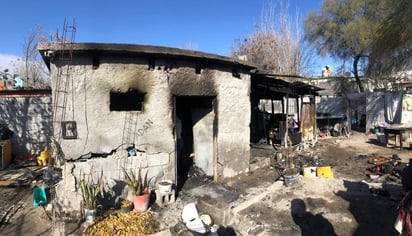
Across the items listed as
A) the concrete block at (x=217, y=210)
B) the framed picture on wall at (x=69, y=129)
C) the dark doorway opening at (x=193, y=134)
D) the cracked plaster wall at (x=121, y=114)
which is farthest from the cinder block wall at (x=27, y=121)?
the concrete block at (x=217, y=210)

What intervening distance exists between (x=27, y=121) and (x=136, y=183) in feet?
26.5

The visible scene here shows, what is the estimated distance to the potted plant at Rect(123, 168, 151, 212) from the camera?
5336 mm

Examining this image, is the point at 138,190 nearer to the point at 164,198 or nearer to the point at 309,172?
the point at 164,198

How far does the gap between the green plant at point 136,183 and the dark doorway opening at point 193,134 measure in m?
1.25

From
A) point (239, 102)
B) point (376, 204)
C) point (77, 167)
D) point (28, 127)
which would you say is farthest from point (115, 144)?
point (28, 127)

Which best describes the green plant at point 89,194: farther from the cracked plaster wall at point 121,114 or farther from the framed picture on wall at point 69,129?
the framed picture on wall at point 69,129

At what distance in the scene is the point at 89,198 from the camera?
4.95 meters

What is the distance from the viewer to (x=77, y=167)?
5.31m

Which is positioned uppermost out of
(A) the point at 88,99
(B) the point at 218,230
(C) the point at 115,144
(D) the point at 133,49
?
(D) the point at 133,49

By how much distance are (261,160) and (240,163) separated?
1362mm

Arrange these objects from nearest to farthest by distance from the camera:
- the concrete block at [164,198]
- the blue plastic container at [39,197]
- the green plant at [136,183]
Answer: the green plant at [136,183]
the concrete block at [164,198]
the blue plastic container at [39,197]

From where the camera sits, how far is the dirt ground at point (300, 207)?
4.88 metres

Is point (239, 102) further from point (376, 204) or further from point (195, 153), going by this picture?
point (376, 204)

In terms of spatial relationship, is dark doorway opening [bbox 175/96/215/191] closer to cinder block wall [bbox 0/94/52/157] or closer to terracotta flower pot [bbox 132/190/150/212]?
terracotta flower pot [bbox 132/190/150/212]
